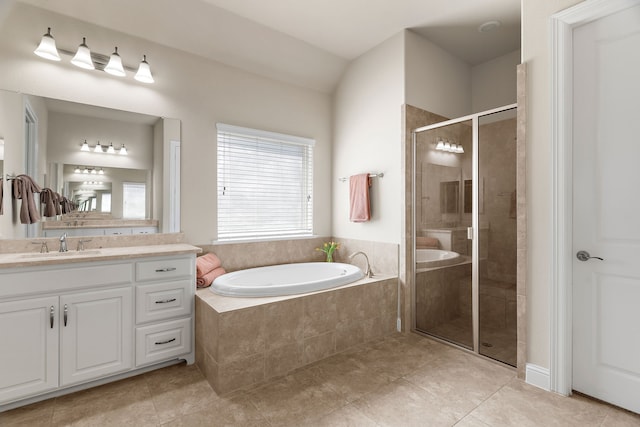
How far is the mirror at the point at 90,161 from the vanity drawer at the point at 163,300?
0.64 m

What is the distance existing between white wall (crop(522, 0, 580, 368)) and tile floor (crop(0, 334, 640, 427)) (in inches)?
13.2

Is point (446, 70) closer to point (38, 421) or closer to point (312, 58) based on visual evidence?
point (312, 58)

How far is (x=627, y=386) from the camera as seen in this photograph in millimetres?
1758

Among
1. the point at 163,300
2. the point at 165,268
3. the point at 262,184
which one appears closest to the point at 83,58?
the point at 165,268

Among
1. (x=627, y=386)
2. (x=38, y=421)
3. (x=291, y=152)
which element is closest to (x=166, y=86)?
(x=291, y=152)

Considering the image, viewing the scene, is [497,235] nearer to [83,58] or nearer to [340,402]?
[340,402]

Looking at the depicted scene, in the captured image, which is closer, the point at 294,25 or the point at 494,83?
the point at 294,25

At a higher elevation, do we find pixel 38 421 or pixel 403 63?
pixel 403 63

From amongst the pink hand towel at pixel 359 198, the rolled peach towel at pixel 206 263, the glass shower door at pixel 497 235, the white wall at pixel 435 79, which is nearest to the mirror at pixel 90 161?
the rolled peach towel at pixel 206 263

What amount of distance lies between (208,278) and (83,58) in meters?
1.89

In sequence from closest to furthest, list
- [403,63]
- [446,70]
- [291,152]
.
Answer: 1. [403,63]
2. [446,70]
3. [291,152]

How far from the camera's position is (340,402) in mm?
1868

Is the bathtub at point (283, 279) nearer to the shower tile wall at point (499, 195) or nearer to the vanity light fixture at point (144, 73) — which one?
the shower tile wall at point (499, 195)

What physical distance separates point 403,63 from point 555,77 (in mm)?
1318
